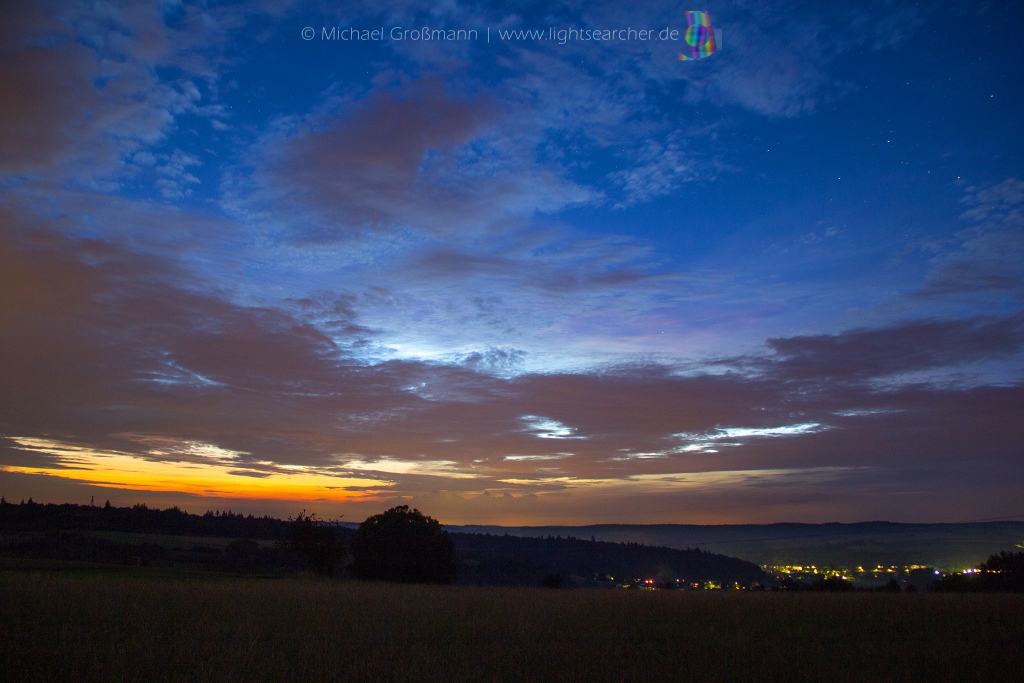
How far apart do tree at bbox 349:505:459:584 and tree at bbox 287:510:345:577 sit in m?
2.58

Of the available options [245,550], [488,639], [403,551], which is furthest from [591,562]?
[488,639]

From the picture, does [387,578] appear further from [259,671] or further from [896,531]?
[896,531]

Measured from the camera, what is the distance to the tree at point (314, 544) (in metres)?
43.0

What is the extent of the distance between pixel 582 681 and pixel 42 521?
88727mm

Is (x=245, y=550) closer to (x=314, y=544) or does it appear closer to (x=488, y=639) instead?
(x=314, y=544)

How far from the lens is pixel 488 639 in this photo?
12008 millimetres

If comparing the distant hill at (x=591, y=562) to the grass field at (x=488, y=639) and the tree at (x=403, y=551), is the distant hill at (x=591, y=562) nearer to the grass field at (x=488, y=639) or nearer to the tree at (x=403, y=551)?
the tree at (x=403, y=551)

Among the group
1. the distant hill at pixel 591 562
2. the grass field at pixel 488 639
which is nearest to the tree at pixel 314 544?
the grass field at pixel 488 639

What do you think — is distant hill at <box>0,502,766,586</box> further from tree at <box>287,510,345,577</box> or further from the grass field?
the grass field

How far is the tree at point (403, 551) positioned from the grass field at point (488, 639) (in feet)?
87.4

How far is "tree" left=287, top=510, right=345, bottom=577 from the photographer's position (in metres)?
43.0

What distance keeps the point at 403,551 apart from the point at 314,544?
638 cm

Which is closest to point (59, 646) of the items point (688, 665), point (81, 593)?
point (81, 593)

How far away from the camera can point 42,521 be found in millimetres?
73500
